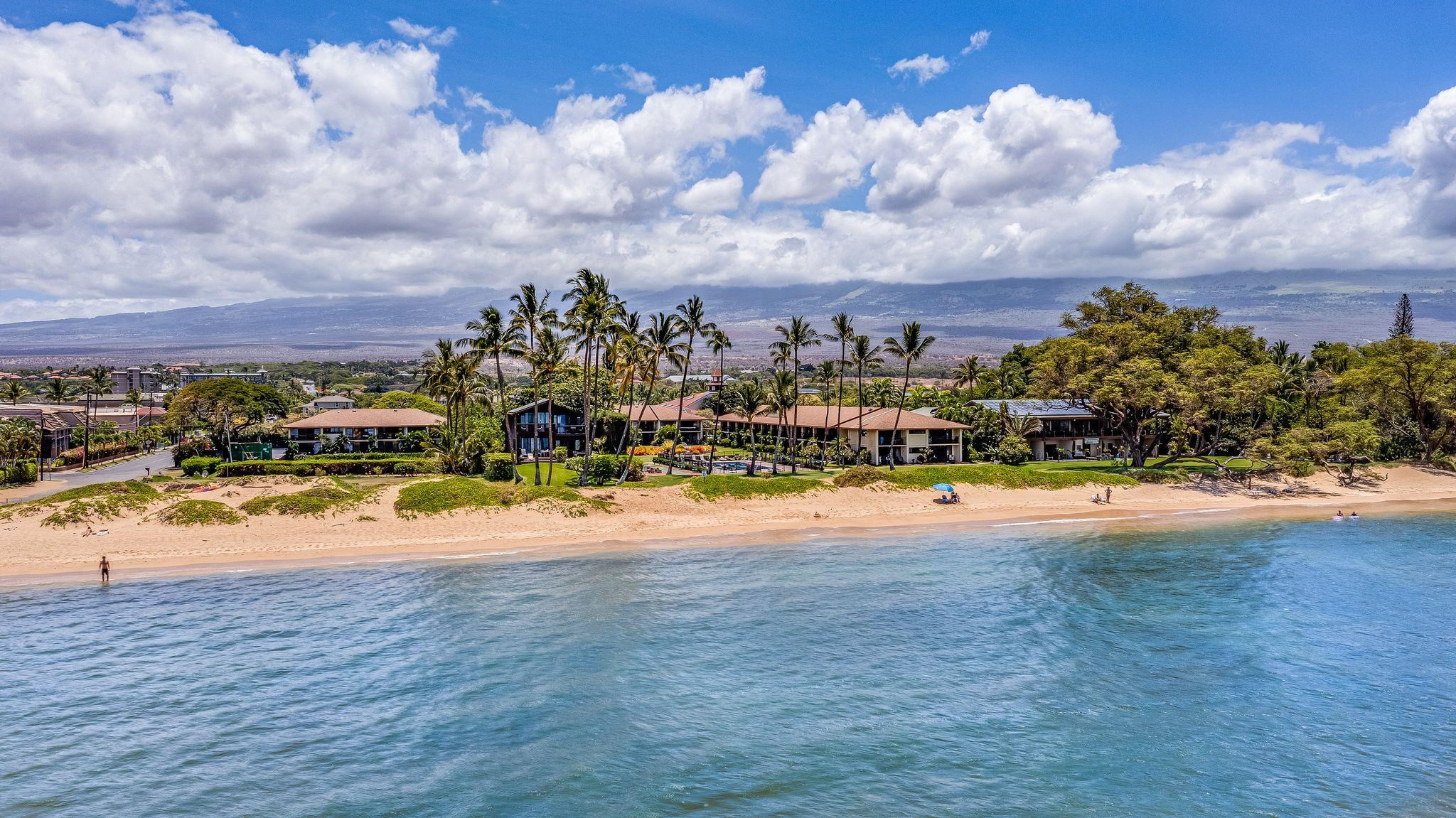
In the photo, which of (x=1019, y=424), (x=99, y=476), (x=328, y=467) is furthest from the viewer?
(x=1019, y=424)

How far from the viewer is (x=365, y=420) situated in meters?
72.8

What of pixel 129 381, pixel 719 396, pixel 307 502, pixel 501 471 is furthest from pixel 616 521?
pixel 129 381

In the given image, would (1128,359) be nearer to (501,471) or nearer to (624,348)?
(624,348)

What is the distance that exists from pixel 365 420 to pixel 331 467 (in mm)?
13284

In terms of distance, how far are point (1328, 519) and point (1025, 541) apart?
22095 millimetres

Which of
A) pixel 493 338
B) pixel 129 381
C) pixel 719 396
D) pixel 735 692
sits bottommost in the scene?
pixel 735 692

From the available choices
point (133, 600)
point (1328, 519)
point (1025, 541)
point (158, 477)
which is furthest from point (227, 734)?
point (1328, 519)

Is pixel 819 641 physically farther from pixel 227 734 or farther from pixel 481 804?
pixel 227 734

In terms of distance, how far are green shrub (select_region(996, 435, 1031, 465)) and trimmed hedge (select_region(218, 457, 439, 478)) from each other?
44156 millimetres

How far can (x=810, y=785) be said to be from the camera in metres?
17.5

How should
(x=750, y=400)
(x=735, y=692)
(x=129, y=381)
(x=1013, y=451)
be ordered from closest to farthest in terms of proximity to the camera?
1. (x=735, y=692)
2. (x=750, y=400)
3. (x=1013, y=451)
4. (x=129, y=381)

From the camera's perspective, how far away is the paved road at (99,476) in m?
50.9

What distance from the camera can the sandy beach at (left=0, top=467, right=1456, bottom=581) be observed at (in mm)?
38812

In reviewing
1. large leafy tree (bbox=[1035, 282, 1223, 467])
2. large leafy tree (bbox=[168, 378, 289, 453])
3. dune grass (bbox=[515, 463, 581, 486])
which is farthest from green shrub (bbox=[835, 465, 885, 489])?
large leafy tree (bbox=[168, 378, 289, 453])
